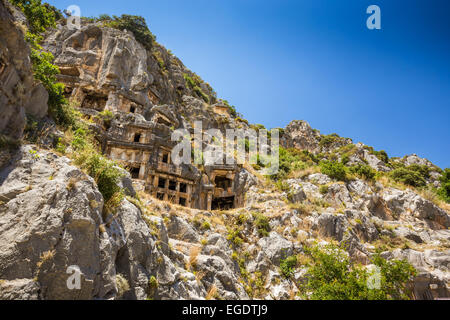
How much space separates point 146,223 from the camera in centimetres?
1091

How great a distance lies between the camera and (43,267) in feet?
18.8

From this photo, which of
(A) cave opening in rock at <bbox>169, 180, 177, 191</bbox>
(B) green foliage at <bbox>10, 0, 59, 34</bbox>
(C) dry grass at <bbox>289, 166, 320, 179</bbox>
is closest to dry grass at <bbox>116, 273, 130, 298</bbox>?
(B) green foliage at <bbox>10, 0, 59, 34</bbox>

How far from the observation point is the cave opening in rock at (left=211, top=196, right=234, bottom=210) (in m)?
26.6

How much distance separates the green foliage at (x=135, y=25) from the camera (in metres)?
38.3

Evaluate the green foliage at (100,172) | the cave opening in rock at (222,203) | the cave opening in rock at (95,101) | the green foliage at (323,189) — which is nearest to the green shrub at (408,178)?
the green foliage at (323,189)

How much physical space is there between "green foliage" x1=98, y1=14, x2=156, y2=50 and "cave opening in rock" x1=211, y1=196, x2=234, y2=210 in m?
29.0

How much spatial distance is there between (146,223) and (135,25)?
38.9 m

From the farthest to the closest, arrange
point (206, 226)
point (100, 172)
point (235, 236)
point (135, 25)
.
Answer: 1. point (135, 25)
2. point (235, 236)
3. point (206, 226)
4. point (100, 172)

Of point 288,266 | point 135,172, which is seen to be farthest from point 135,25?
point 288,266

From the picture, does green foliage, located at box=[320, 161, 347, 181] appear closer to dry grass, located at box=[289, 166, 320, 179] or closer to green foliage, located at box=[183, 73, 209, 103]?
dry grass, located at box=[289, 166, 320, 179]

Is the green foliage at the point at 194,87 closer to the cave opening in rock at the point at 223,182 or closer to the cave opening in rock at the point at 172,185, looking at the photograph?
the cave opening in rock at the point at 223,182

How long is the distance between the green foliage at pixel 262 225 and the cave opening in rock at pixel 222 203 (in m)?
7.02

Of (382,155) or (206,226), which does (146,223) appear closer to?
(206,226)
